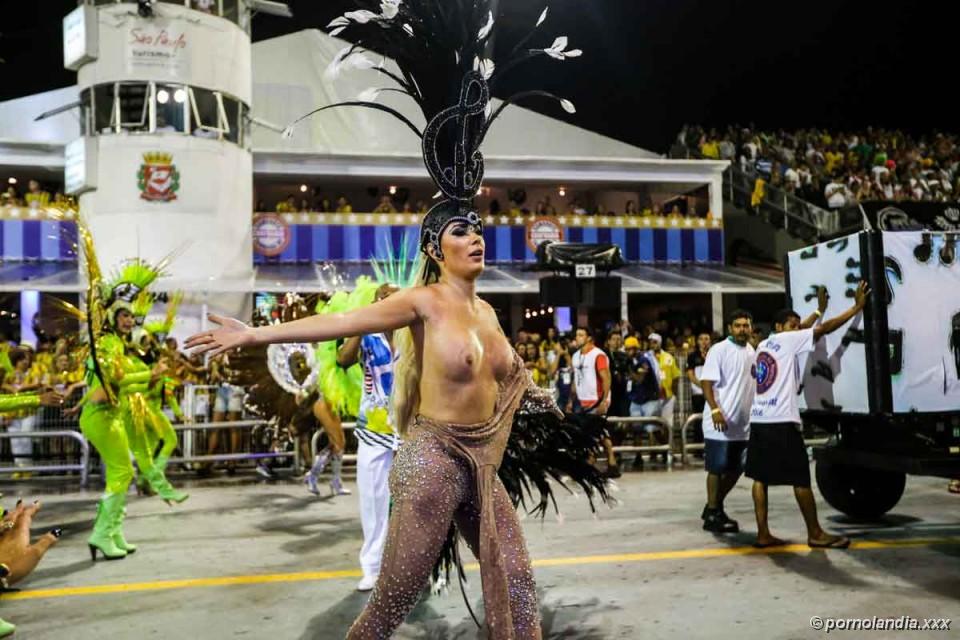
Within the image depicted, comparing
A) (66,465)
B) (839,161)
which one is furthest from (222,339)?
(839,161)

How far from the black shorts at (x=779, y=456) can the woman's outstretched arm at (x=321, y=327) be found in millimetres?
4158

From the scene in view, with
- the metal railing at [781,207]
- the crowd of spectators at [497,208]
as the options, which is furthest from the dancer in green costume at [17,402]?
the metal railing at [781,207]

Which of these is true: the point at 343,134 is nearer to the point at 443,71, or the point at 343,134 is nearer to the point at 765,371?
the point at 765,371

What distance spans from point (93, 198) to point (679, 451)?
40.5 feet

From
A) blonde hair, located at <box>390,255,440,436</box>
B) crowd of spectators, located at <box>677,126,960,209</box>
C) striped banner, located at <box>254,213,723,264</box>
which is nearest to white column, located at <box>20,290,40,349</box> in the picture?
striped banner, located at <box>254,213,723,264</box>

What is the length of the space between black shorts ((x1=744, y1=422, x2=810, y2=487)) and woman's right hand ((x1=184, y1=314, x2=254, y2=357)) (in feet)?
15.6

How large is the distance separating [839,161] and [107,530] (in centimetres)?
2387

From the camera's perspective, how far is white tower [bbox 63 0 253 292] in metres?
17.6

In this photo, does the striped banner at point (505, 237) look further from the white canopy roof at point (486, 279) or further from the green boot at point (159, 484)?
the green boot at point (159, 484)

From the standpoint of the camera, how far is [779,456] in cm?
682

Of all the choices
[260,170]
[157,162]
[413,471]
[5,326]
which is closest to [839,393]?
[413,471]

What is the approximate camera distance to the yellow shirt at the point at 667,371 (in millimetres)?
13562

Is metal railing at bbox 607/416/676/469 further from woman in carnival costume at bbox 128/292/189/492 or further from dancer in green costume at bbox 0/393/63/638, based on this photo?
dancer in green costume at bbox 0/393/63/638

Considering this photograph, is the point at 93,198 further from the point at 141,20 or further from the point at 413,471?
the point at 413,471
